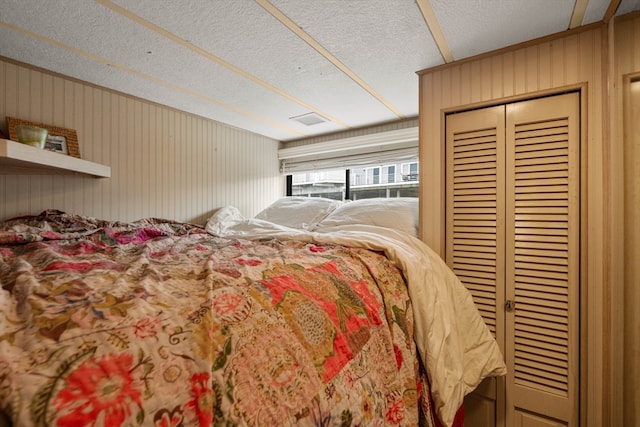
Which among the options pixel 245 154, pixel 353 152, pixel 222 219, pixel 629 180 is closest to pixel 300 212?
pixel 222 219

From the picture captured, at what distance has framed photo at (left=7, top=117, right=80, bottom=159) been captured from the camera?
183cm

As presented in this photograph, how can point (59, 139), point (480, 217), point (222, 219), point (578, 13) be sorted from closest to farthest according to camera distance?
point (578, 13) < point (480, 217) < point (59, 139) < point (222, 219)

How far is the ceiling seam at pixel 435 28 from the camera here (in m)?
1.26

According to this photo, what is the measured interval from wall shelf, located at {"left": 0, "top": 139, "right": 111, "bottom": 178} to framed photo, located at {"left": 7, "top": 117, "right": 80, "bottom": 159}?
0.14 m

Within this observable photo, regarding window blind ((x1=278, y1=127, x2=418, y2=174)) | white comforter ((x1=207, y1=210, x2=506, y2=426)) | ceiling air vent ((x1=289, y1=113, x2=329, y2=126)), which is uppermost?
ceiling air vent ((x1=289, y1=113, x2=329, y2=126))

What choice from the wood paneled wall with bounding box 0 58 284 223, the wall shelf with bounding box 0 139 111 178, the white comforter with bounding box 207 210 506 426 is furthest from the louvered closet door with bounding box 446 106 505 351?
the wall shelf with bounding box 0 139 111 178

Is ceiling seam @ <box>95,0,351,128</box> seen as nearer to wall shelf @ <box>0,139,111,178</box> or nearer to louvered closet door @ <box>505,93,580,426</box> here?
wall shelf @ <box>0,139,111,178</box>

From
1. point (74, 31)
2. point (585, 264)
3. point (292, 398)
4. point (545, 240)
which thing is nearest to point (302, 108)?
point (74, 31)

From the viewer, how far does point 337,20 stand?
1359mm

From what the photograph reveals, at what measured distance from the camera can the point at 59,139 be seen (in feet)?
6.37

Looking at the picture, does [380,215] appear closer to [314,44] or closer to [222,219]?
[314,44]

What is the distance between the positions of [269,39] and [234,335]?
4.79 feet

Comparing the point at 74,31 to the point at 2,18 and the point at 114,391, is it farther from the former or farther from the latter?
the point at 114,391

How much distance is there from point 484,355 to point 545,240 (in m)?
0.65
